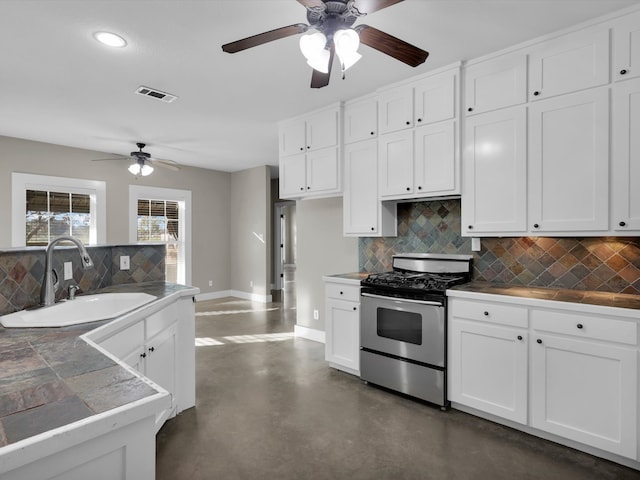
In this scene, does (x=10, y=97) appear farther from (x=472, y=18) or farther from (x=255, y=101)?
(x=472, y=18)

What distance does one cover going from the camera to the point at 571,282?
2584 millimetres

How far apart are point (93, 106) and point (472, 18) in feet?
11.6

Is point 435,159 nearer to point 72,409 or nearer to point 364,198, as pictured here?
point 364,198

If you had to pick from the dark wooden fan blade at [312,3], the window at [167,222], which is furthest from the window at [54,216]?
the dark wooden fan blade at [312,3]

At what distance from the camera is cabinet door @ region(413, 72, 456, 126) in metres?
2.82

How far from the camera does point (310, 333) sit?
445 cm

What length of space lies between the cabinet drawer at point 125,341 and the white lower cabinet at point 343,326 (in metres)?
1.78

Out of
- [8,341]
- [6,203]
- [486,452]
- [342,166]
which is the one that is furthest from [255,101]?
[6,203]

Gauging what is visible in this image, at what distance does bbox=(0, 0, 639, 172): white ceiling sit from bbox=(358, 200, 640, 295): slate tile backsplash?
1288 mm

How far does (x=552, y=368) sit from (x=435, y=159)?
167 centimetres

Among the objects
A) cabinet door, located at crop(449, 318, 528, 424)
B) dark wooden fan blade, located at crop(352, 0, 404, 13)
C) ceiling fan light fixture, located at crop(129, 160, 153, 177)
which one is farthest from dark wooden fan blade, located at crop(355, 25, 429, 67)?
ceiling fan light fixture, located at crop(129, 160, 153, 177)

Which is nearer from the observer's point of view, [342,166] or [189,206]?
[342,166]

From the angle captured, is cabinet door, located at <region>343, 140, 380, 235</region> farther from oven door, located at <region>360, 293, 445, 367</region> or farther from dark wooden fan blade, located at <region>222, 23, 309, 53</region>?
dark wooden fan blade, located at <region>222, 23, 309, 53</region>

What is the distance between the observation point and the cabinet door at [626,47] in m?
2.11
